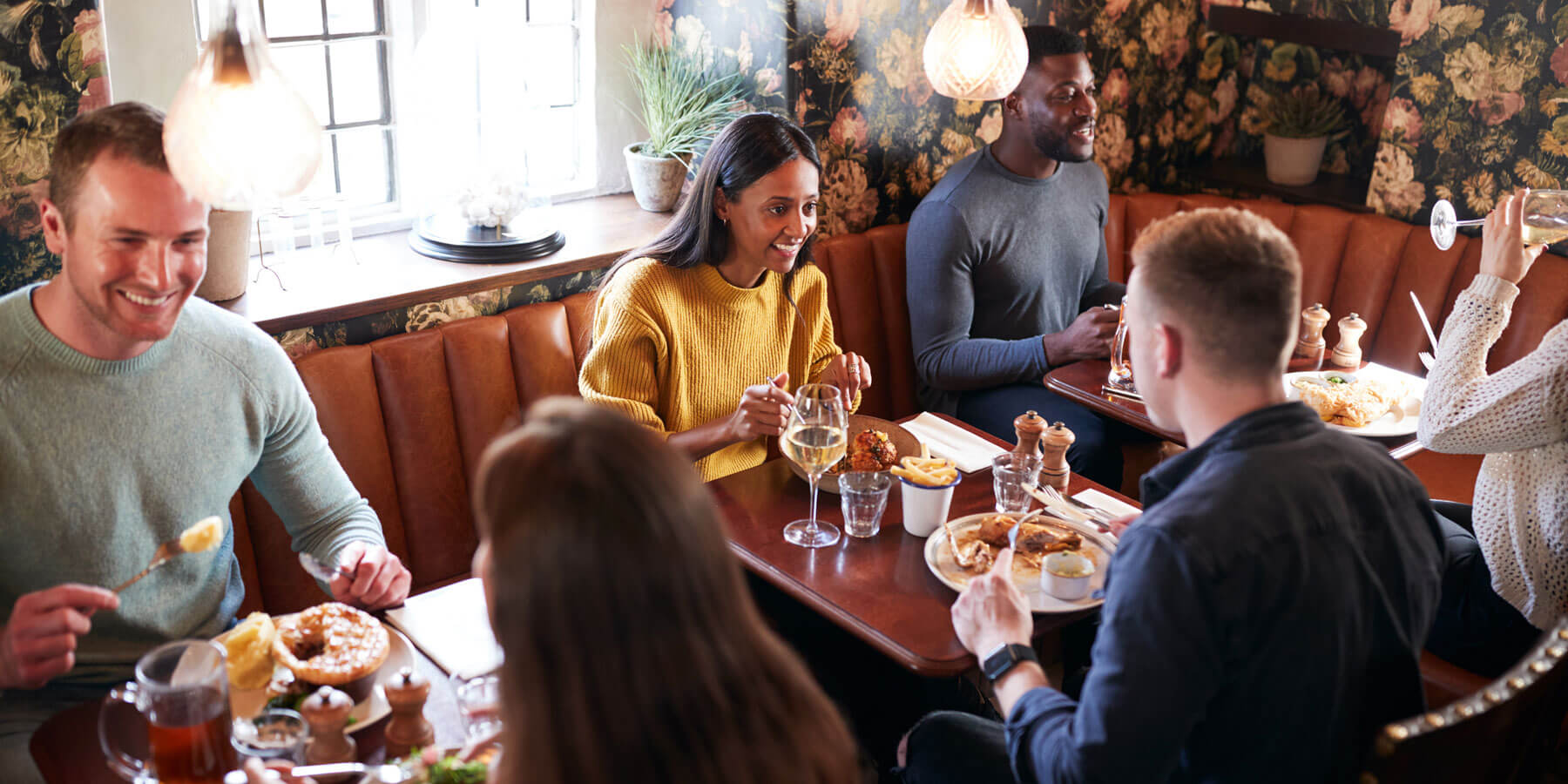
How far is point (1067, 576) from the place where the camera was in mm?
1710

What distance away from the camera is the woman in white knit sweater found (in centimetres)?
190

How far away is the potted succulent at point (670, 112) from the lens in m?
3.08

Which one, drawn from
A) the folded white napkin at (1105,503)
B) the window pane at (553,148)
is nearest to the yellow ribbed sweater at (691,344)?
the folded white napkin at (1105,503)

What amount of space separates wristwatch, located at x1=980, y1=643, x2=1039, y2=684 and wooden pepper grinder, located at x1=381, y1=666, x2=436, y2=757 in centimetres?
69

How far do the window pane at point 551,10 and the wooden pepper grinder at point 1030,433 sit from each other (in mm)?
1774

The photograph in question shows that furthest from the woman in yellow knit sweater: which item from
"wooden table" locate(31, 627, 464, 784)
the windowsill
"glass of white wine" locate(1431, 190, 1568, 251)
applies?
"glass of white wine" locate(1431, 190, 1568, 251)

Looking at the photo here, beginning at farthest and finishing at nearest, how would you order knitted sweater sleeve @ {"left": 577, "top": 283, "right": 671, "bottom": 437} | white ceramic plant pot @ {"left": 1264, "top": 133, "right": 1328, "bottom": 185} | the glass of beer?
white ceramic plant pot @ {"left": 1264, "top": 133, "right": 1328, "bottom": 185} → knitted sweater sleeve @ {"left": 577, "top": 283, "right": 671, "bottom": 437} → the glass of beer

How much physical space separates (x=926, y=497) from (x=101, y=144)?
1.25 meters

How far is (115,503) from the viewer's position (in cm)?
165

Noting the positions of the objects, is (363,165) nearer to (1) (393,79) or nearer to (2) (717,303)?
(1) (393,79)

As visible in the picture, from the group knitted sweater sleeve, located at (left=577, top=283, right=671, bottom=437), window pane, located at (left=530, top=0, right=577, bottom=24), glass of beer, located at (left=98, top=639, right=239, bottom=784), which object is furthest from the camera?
window pane, located at (left=530, top=0, right=577, bottom=24)

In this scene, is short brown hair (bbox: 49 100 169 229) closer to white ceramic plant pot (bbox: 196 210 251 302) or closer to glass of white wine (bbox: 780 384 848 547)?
white ceramic plant pot (bbox: 196 210 251 302)

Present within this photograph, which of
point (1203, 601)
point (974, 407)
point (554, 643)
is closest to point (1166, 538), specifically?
point (1203, 601)

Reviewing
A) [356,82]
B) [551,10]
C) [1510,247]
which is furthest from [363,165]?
[1510,247]
